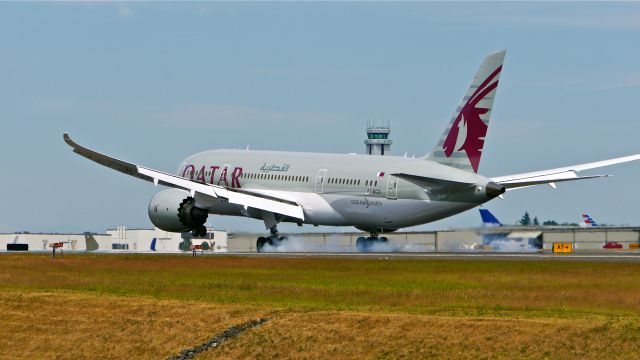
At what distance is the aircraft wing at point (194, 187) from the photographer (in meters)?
72.9

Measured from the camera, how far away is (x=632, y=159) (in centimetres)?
7425

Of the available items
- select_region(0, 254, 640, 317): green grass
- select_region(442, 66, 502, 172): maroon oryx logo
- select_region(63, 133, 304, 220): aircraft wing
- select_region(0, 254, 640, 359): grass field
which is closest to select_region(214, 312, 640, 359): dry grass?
select_region(0, 254, 640, 359): grass field

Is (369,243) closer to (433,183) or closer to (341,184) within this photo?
(341,184)

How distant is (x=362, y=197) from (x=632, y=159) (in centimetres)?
1551

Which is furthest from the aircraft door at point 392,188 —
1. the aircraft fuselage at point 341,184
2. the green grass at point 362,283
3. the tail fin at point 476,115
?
the green grass at point 362,283

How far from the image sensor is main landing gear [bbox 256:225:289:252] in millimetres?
76125

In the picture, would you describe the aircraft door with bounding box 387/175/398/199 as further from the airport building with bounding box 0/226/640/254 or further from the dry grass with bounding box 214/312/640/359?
the dry grass with bounding box 214/312/640/359

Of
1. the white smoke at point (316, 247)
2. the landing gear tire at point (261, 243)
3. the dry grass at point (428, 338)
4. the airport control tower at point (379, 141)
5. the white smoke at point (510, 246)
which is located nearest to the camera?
the dry grass at point (428, 338)

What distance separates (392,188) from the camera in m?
70.4

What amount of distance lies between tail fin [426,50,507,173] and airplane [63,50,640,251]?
5 centimetres

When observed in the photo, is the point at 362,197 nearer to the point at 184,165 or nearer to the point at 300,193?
the point at 300,193

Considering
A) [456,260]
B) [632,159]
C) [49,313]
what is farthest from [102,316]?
[632,159]

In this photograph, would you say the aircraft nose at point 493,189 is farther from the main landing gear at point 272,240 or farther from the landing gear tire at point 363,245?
the main landing gear at point 272,240

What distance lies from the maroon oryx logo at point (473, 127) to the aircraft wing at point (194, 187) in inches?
462
